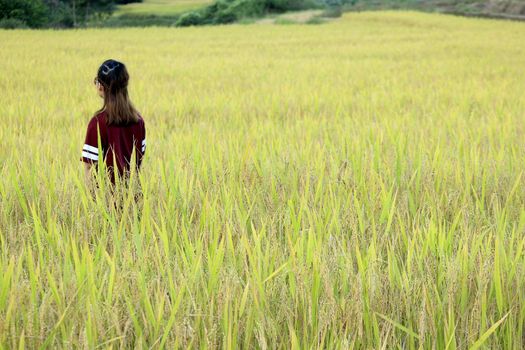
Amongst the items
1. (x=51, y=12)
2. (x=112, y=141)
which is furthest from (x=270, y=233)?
(x=51, y=12)

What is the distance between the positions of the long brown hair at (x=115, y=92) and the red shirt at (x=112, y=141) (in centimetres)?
3

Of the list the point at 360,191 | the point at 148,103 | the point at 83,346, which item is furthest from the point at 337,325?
the point at 148,103

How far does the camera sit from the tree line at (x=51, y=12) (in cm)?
2838

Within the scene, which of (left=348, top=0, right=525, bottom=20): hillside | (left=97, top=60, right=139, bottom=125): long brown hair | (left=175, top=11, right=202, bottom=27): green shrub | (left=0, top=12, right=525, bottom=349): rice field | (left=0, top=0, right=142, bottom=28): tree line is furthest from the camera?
(left=175, top=11, right=202, bottom=27): green shrub

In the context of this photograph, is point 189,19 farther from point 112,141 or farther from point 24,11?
point 112,141

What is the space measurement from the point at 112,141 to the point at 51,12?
115 feet

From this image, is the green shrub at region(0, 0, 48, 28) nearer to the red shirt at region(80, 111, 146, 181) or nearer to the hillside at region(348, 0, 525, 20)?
the hillside at region(348, 0, 525, 20)

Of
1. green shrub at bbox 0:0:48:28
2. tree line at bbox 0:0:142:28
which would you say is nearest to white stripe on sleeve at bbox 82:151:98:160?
tree line at bbox 0:0:142:28

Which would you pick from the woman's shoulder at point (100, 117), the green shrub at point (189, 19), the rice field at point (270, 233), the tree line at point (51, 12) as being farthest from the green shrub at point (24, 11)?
the woman's shoulder at point (100, 117)

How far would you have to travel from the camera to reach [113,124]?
2031 millimetres

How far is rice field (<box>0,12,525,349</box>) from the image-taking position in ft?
3.36

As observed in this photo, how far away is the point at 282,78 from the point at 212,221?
215 inches

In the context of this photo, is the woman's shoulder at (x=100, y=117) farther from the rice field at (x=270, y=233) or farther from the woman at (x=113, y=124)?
the rice field at (x=270, y=233)

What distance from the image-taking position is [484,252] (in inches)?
51.7
